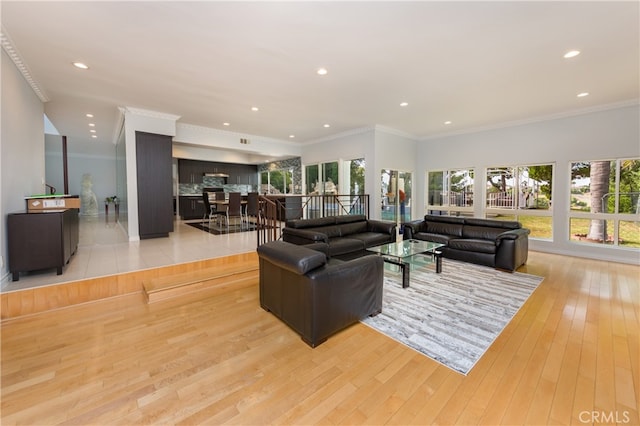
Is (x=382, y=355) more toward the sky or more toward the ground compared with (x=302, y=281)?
more toward the ground

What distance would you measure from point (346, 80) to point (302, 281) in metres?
3.12

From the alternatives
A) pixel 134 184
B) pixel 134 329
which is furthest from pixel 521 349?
pixel 134 184

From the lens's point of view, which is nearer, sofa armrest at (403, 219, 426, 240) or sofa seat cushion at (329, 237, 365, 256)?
A: sofa seat cushion at (329, 237, 365, 256)

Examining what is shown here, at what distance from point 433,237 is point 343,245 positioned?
2033mm

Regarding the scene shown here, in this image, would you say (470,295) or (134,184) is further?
(134,184)

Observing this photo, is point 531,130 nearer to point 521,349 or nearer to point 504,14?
point 504,14

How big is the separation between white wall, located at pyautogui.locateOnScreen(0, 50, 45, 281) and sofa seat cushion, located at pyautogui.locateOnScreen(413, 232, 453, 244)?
20.4 ft

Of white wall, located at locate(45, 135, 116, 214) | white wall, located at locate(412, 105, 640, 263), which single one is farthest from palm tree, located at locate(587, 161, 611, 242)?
white wall, located at locate(45, 135, 116, 214)

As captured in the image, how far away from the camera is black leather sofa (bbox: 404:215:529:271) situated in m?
4.28

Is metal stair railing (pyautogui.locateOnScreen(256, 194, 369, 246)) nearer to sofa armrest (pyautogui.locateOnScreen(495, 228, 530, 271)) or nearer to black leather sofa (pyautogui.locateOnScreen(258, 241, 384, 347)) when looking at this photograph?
sofa armrest (pyautogui.locateOnScreen(495, 228, 530, 271))

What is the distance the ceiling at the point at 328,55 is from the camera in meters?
2.41

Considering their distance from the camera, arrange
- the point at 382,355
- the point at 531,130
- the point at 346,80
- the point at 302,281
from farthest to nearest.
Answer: the point at 531,130
the point at 346,80
the point at 302,281
the point at 382,355

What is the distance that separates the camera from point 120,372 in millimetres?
1917

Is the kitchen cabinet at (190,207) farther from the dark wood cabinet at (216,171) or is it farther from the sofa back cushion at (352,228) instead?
the sofa back cushion at (352,228)
